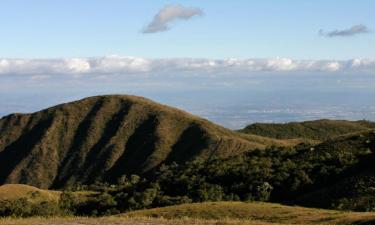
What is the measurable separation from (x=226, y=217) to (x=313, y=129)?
16111cm

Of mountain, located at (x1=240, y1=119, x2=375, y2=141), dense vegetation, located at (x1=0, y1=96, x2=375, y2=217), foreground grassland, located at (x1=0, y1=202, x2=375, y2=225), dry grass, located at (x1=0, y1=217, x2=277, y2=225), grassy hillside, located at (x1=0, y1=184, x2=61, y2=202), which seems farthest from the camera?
mountain, located at (x1=240, y1=119, x2=375, y2=141)

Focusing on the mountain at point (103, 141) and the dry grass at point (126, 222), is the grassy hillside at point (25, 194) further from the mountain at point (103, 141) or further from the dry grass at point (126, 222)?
the mountain at point (103, 141)

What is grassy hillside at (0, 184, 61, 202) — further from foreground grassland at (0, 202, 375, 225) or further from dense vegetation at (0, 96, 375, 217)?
foreground grassland at (0, 202, 375, 225)

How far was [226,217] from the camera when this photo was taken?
31453 mm

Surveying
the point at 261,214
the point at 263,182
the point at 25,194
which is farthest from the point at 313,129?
the point at 261,214

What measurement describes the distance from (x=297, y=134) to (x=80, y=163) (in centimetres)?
7187

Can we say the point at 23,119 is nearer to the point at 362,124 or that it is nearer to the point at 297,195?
the point at 362,124

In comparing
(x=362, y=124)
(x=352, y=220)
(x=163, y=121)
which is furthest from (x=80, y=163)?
(x=352, y=220)

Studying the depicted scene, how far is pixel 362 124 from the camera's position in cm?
19212

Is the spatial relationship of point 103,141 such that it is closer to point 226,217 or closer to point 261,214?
point 261,214

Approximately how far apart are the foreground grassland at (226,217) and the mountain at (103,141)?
101124 mm

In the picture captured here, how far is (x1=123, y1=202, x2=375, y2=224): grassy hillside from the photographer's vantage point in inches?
1296

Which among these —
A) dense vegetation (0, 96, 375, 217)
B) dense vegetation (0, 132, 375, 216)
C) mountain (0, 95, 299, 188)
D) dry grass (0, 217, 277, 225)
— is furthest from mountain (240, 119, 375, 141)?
dry grass (0, 217, 277, 225)

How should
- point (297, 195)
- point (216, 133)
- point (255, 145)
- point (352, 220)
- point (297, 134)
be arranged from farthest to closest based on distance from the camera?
point (297, 134) < point (216, 133) < point (255, 145) < point (297, 195) < point (352, 220)
